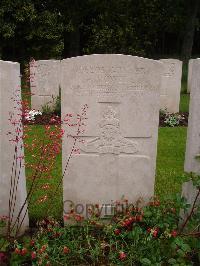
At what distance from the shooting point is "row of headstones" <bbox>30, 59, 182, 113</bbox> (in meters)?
10.1

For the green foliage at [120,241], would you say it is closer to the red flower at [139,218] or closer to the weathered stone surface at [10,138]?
the red flower at [139,218]

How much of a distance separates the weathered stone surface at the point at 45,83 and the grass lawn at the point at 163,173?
1.81m

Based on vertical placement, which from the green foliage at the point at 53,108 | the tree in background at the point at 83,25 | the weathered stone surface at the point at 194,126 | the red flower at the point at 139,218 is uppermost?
the tree in background at the point at 83,25

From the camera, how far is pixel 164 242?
11.7 feet

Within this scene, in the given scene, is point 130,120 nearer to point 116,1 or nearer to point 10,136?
point 10,136

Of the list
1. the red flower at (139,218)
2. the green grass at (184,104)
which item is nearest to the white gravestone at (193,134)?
the red flower at (139,218)

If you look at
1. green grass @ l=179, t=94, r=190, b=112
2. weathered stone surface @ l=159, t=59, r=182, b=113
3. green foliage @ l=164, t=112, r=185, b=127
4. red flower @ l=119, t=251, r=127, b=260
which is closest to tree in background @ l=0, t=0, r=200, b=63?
green grass @ l=179, t=94, r=190, b=112

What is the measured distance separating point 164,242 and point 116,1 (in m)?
19.2

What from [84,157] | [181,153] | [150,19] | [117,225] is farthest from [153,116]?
[150,19]

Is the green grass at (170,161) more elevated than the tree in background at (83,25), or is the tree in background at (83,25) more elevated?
the tree in background at (83,25)

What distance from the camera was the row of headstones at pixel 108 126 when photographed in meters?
3.79

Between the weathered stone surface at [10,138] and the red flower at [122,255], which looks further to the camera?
the weathered stone surface at [10,138]

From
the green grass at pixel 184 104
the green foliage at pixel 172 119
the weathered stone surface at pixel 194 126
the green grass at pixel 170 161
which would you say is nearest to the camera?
the weathered stone surface at pixel 194 126

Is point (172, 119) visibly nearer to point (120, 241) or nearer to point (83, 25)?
point (120, 241)
